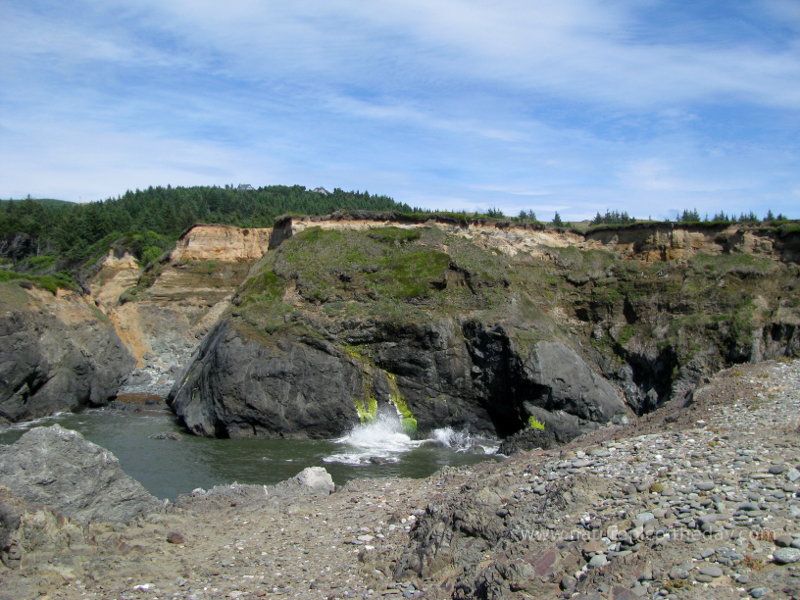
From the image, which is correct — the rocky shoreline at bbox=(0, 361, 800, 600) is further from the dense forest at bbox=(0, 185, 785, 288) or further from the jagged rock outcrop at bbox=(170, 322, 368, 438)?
the dense forest at bbox=(0, 185, 785, 288)

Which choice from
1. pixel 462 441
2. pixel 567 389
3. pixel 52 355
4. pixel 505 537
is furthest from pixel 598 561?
pixel 52 355

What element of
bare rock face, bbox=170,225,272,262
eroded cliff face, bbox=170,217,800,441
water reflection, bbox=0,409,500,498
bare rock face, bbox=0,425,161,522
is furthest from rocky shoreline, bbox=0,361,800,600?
bare rock face, bbox=170,225,272,262

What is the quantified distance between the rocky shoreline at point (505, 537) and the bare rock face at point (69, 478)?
0.36 meters

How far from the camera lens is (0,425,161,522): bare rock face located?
13320 millimetres

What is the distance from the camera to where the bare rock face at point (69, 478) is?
13.3 meters

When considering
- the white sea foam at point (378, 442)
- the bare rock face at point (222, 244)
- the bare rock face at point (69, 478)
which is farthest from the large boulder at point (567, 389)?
the bare rock face at point (222, 244)

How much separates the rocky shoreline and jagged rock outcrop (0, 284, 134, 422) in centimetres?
2248

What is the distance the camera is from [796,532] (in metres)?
9.55

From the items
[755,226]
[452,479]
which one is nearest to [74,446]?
[452,479]

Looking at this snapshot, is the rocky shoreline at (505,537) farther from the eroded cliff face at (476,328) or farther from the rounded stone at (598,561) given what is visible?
the eroded cliff face at (476,328)

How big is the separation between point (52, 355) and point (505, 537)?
32.1 metres

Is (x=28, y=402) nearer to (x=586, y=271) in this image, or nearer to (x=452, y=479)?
(x=452, y=479)

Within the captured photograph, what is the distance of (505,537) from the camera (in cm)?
1186

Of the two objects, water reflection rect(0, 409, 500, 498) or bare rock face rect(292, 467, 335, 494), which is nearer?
bare rock face rect(292, 467, 335, 494)
